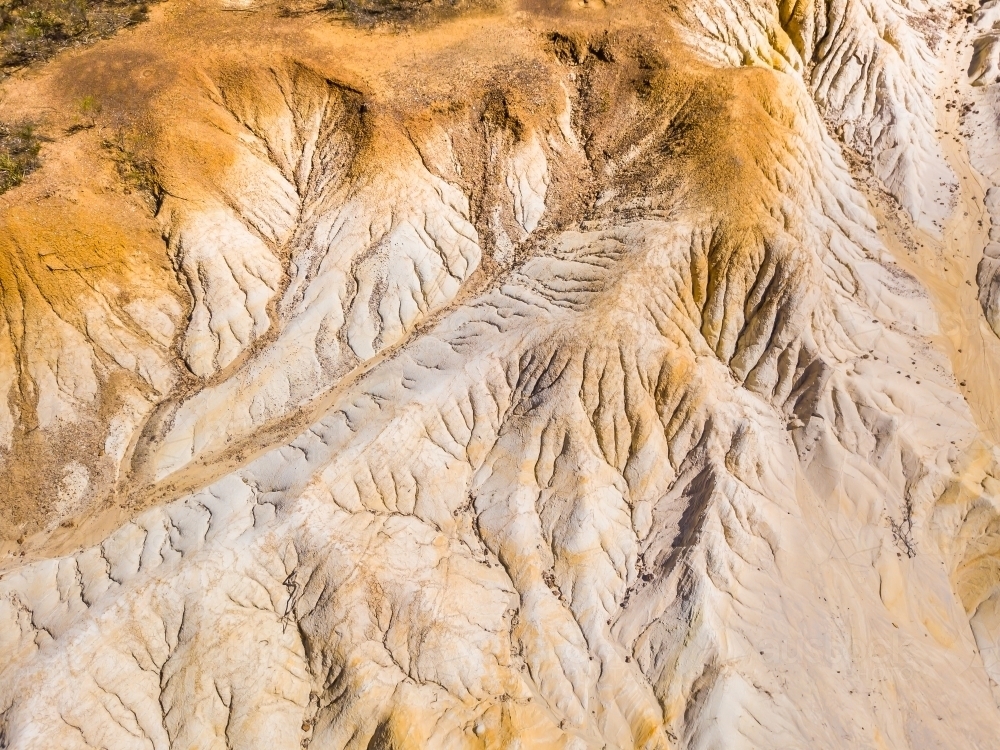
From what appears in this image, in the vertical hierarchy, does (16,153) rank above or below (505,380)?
above

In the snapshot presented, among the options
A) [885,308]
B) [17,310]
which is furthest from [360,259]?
[885,308]

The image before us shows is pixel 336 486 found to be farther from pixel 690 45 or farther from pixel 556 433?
pixel 690 45

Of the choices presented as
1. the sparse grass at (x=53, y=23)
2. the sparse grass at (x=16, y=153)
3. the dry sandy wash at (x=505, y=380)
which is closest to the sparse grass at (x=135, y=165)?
the dry sandy wash at (x=505, y=380)

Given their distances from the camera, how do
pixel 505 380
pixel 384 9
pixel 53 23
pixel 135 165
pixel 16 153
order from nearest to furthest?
pixel 505 380 → pixel 16 153 → pixel 135 165 → pixel 53 23 → pixel 384 9

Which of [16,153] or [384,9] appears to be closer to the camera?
[16,153]

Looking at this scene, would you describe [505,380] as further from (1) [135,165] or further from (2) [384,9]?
(2) [384,9]

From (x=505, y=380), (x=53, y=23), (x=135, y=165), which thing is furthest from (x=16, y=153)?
(x=505, y=380)

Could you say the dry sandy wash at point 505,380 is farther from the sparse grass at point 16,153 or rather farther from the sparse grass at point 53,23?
the sparse grass at point 53,23

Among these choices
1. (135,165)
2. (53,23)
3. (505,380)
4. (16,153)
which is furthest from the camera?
(53,23)
